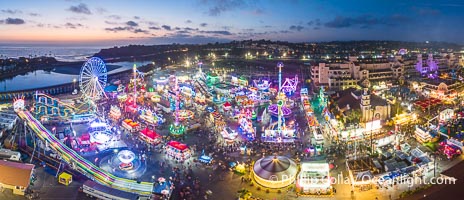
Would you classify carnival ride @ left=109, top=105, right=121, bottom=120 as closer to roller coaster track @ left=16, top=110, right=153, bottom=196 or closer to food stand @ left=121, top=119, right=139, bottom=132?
food stand @ left=121, top=119, right=139, bottom=132

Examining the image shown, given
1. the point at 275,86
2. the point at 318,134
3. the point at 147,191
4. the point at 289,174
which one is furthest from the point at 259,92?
the point at 147,191

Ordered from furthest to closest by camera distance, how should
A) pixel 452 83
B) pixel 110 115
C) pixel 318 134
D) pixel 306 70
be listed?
1. pixel 306 70
2. pixel 452 83
3. pixel 110 115
4. pixel 318 134

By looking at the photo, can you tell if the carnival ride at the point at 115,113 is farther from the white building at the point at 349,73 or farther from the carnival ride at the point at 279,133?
the white building at the point at 349,73

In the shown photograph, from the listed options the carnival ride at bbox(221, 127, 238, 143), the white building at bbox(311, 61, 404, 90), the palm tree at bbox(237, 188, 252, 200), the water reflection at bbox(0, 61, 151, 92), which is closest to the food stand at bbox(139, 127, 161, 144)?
the carnival ride at bbox(221, 127, 238, 143)

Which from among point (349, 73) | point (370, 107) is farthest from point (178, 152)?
point (349, 73)

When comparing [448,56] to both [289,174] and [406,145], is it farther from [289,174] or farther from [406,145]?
[289,174]
